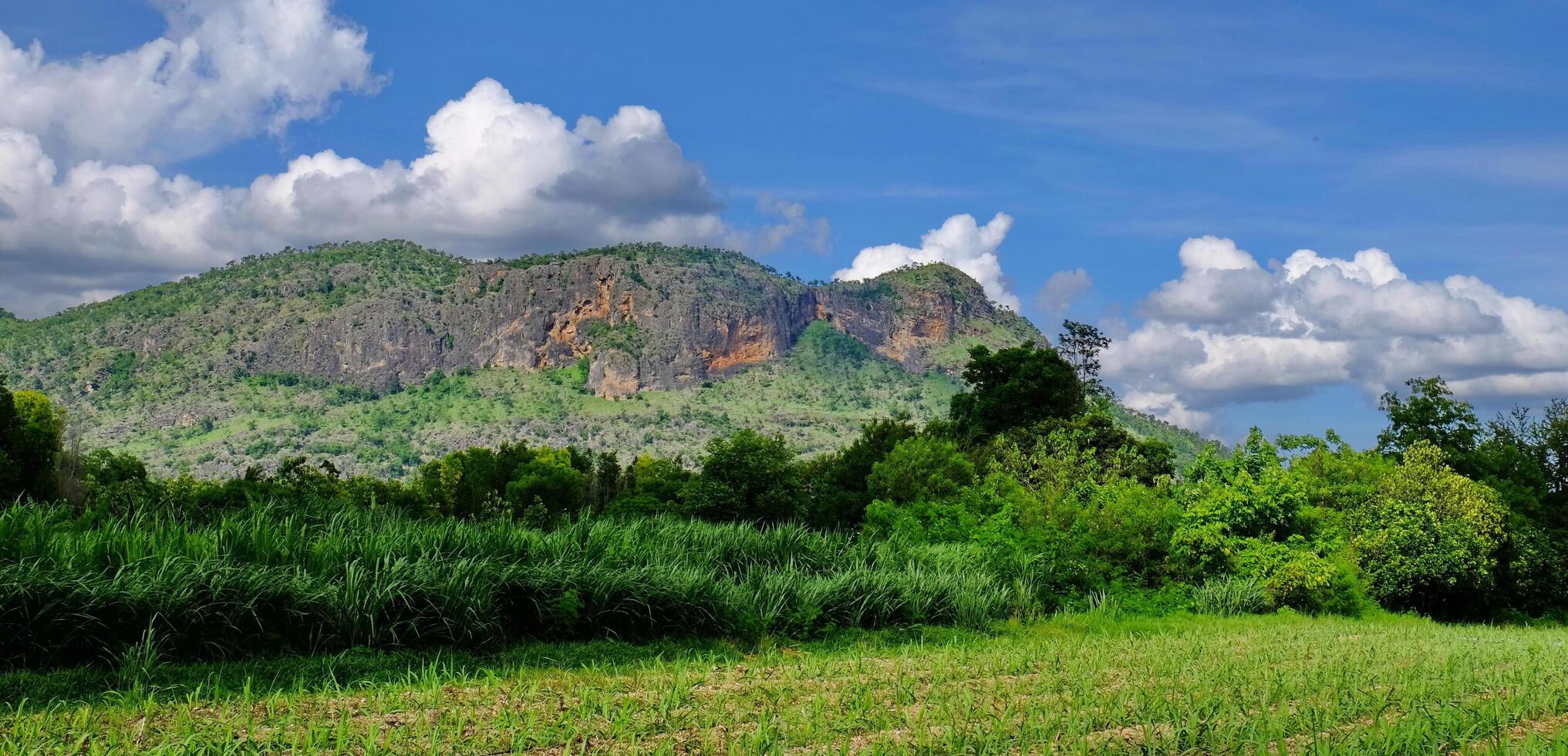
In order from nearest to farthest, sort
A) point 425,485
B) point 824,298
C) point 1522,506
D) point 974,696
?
point 974,696, point 1522,506, point 425,485, point 824,298

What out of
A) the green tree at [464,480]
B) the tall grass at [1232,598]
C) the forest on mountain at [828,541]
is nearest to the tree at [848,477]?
the forest on mountain at [828,541]

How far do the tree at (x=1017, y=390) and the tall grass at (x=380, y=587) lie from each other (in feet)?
96.8

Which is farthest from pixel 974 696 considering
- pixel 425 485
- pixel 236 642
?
pixel 425 485

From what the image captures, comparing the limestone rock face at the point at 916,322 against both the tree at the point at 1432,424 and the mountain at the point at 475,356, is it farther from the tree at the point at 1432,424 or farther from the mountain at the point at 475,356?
the tree at the point at 1432,424

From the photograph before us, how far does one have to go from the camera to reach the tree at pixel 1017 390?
43000 millimetres

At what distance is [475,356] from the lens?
162 metres

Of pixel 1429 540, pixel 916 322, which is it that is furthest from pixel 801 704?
pixel 916 322

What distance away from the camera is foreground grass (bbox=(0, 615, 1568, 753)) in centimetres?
592

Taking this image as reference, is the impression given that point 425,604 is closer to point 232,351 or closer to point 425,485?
point 425,485

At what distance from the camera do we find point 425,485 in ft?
176

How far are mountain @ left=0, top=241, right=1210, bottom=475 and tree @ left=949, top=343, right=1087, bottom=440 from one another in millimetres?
78065

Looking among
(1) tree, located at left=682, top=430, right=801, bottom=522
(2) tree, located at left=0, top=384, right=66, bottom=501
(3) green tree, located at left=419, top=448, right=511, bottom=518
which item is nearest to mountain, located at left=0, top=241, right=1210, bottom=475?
(3) green tree, located at left=419, top=448, right=511, bottom=518

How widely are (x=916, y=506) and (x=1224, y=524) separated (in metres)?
6.15

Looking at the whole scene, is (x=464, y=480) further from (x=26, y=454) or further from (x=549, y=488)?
A: (x=26, y=454)
